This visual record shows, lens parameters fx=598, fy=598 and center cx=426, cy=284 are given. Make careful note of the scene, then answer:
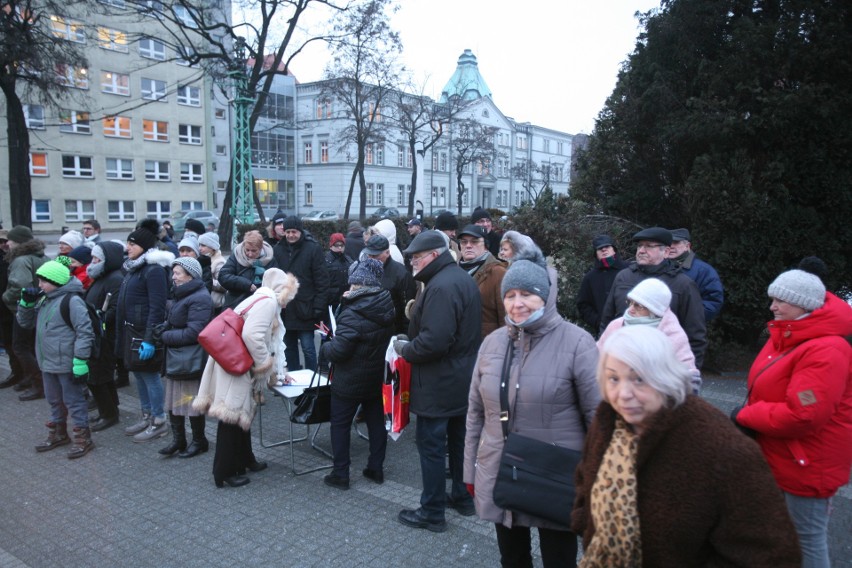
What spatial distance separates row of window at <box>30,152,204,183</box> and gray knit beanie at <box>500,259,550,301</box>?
46.5 meters

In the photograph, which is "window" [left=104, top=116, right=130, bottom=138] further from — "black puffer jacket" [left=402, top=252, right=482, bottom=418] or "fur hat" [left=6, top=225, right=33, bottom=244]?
"black puffer jacket" [left=402, top=252, right=482, bottom=418]

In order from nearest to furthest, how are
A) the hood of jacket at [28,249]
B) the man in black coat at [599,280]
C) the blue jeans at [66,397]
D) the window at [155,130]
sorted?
the blue jeans at [66,397], the man in black coat at [599,280], the hood of jacket at [28,249], the window at [155,130]

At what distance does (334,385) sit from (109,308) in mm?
3407

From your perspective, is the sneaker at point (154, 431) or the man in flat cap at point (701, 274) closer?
the man in flat cap at point (701, 274)

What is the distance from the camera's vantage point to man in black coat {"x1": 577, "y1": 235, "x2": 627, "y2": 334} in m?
6.02

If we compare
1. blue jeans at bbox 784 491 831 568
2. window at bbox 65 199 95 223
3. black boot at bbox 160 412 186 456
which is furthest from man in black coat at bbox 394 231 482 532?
window at bbox 65 199 95 223

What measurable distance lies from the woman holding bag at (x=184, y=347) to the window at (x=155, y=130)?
47.3m

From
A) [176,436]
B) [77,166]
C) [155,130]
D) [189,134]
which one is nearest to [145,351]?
[176,436]

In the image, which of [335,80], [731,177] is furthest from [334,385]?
[335,80]

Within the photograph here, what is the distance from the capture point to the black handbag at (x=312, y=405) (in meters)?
5.11

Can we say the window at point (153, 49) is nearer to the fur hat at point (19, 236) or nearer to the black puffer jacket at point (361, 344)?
the fur hat at point (19, 236)

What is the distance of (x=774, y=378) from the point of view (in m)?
3.00

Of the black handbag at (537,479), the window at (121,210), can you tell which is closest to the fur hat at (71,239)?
the black handbag at (537,479)

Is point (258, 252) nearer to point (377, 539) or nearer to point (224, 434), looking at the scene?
point (224, 434)
